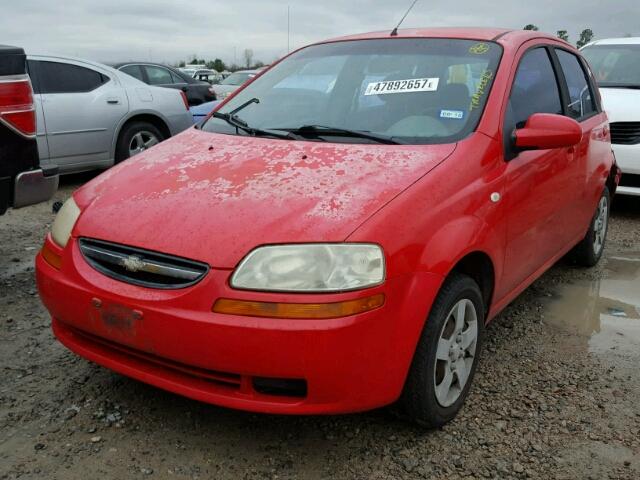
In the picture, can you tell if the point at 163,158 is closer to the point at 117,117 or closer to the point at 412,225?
the point at 412,225

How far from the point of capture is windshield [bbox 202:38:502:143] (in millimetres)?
2838

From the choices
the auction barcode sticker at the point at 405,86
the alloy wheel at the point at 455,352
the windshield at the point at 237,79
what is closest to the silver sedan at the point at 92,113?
the auction barcode sticker at the point at 405,86

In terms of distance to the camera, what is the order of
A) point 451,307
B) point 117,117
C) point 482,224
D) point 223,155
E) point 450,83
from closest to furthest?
1. point 451,307
2. point 482,224
3. point 223,155
4. point 450,83
5. point 117,117

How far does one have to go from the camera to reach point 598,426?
8.46 ft

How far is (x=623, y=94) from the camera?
6527 mm

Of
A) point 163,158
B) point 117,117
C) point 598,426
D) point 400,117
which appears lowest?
point 598,426

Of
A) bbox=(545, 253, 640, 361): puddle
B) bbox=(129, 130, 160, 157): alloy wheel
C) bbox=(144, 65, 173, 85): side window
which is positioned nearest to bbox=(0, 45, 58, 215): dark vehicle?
bbox=(545, 253, 640, 361): puddle

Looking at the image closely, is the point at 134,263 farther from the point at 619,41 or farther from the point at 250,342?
the point at 619,41

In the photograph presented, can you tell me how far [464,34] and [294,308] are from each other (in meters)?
1.98

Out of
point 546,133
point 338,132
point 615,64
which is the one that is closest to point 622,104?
point 615,64

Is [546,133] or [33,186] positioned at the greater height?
[546,133]

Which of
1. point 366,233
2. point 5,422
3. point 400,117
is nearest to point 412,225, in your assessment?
point 366,233

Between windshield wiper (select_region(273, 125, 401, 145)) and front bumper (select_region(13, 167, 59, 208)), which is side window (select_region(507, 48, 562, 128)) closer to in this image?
windshield wiper (select_region(273, 125, 401, 145))

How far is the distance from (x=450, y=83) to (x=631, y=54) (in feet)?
18.0
